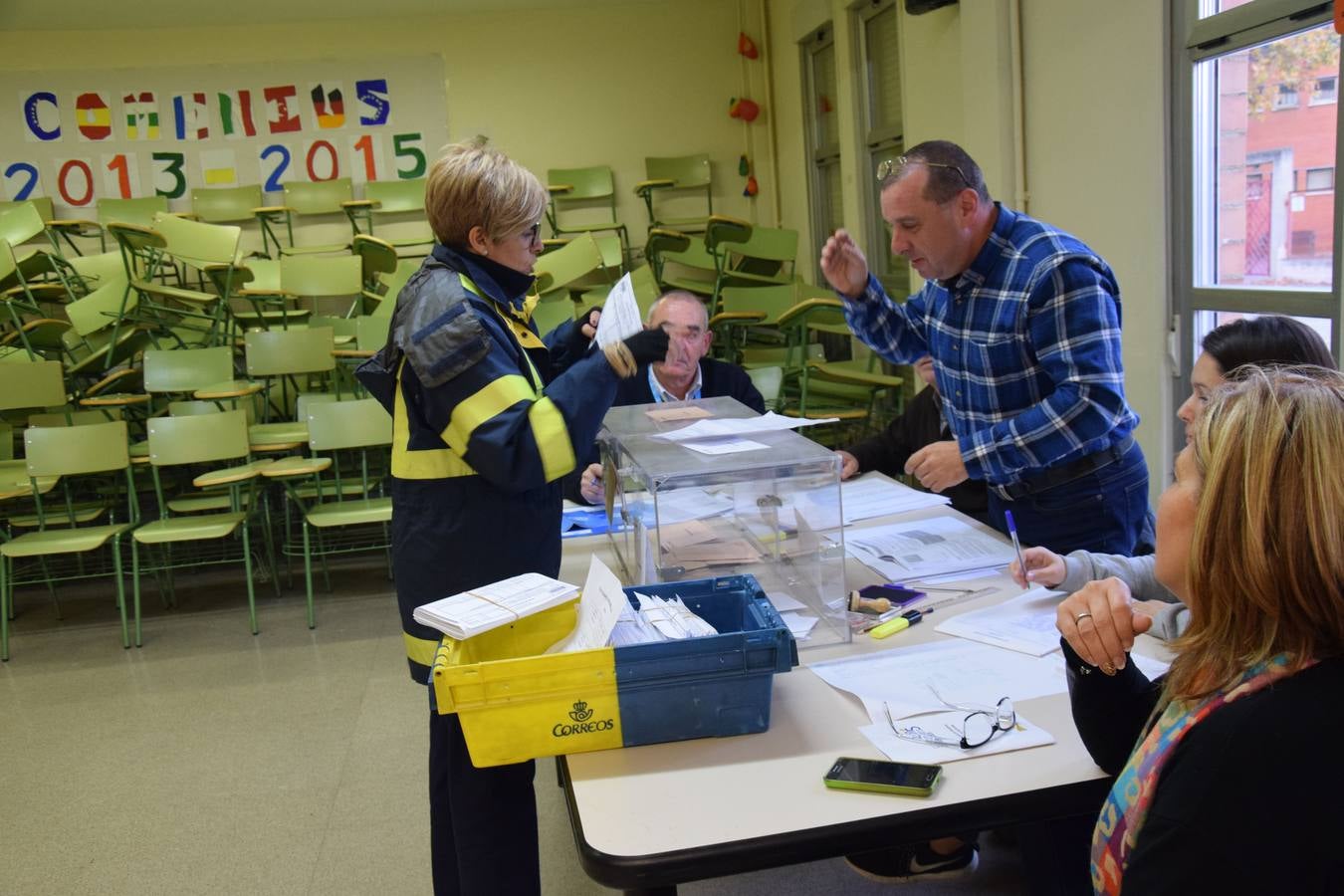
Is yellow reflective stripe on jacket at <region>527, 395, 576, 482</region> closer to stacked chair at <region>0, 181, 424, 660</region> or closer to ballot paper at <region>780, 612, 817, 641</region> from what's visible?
ballot paper at <region>780, 612, 817, 641</region>

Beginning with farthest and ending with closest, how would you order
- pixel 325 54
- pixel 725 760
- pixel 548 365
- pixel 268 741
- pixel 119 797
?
pixel 325 54
pixel 268 741
pixel 119 797
pixel 548 365
pixel 725 760

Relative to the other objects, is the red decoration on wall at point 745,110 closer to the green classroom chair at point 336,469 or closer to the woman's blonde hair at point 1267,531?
the green classroom chair at point 336,469

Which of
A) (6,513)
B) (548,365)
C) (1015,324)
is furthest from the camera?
(6,513)

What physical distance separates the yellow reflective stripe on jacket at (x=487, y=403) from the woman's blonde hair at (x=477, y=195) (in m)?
0.28

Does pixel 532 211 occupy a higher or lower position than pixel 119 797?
higher

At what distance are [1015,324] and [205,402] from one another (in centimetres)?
466

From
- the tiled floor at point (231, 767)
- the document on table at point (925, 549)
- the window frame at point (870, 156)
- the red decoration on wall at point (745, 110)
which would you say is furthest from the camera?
the red decoration on wall at point (745, 110)

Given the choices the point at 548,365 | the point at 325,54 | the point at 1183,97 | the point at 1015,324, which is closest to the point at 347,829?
the point at 548,365

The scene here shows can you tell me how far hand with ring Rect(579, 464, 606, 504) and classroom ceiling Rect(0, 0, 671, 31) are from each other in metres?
5.76

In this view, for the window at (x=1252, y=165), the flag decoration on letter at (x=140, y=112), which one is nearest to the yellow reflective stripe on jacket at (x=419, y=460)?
the window at (x=1252, y=165)

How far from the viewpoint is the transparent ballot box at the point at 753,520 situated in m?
1.73

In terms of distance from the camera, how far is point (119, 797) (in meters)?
3.11

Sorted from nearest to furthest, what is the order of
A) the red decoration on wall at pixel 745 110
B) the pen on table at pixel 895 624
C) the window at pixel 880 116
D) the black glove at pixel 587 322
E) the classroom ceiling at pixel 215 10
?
the pen on table at pixel 895 624, the black glove at pixel 587 322, the window at pixel 880 116, the classroom ceiling at pixel 215 10, the red decoration on wall at pixel 745 110

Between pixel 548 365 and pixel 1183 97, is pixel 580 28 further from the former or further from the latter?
pixel 548 365
